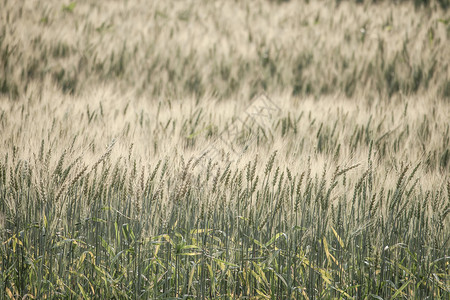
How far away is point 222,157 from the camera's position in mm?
1783

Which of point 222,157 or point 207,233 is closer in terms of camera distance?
point 207,233

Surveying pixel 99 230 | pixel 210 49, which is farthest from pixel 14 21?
pixel 99 230

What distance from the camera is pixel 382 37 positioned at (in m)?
5.29

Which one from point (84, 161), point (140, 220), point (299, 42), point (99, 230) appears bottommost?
point (99, 230)

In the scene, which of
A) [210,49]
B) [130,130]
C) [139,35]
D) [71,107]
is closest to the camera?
[130,130]

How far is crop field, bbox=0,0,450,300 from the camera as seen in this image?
161 centimetres

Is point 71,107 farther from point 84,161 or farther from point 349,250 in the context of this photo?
point 349,250

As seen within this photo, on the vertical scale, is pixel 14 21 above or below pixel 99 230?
above

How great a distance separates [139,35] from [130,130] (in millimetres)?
3061

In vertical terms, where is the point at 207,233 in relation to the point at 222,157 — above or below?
below

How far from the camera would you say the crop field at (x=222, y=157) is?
1605mm

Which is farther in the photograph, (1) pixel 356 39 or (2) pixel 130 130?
(1) pixel 356 39

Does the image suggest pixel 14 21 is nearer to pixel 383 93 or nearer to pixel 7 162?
pixel 7 162

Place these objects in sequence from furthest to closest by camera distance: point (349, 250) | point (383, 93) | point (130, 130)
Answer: point (383, 93), point (130, 130), point (349, 250)
